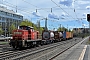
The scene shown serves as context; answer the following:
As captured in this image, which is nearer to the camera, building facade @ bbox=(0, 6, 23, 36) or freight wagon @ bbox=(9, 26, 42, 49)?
freight wagon @ bbox=(9, 26, 42, 49)

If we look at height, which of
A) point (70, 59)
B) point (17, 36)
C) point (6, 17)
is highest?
point (6, 17)

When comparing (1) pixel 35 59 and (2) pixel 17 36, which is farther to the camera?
(2) pixel 17 36

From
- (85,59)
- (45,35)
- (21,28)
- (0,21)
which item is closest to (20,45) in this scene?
(21,28)

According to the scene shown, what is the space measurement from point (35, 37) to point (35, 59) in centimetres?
1797

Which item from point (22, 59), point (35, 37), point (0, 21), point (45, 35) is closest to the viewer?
point (22, 59)

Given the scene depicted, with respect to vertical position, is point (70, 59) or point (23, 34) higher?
point (23, 34)

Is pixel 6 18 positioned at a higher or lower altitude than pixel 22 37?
higher

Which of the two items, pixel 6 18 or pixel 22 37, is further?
pixel 6 18

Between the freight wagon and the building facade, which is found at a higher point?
the building facade

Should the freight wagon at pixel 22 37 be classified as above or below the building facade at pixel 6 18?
below

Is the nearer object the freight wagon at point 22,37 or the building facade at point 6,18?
the freight wagon at point 22,37

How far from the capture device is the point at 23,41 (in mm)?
30781

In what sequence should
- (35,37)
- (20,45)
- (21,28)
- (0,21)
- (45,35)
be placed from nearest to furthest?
(20,45) → (21,28) → (35,37) → (45,35) → (0,21)

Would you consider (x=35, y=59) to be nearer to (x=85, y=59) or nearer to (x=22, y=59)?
(x=22, y=59)
